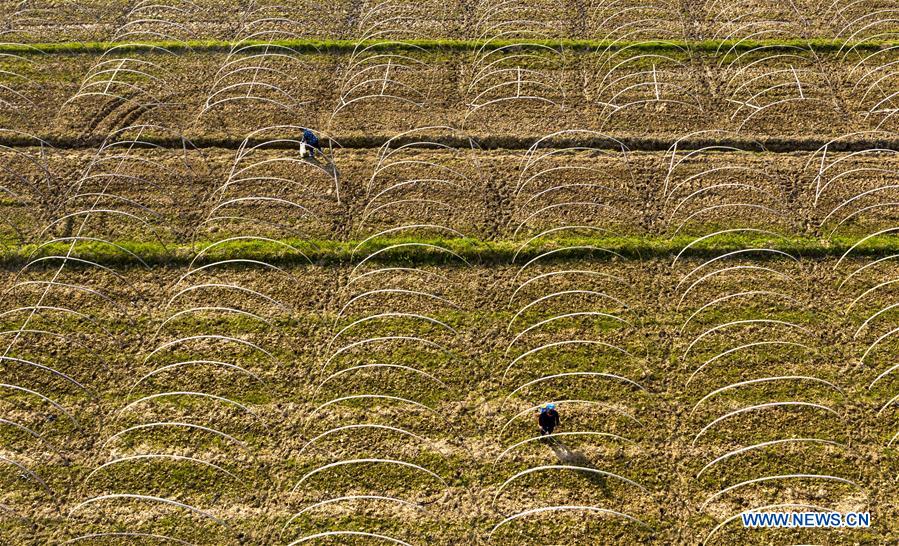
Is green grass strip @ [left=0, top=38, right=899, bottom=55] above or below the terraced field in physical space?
above

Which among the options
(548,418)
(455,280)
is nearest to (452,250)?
(455,280)

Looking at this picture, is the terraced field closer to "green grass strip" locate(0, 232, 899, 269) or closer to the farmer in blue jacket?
"green grass strip" locate(0, 232, 899, 269)

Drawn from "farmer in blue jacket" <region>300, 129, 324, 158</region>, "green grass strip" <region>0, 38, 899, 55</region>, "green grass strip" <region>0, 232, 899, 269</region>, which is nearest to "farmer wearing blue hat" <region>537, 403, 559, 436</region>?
"green grass strip" <region>0, 232, 899, 269</region>

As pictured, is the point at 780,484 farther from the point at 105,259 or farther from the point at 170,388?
the point at 105,259

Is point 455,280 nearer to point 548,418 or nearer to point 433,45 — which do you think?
point 548,418

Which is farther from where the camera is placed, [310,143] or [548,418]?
[310,143]

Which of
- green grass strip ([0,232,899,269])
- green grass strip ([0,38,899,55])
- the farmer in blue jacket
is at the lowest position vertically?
→ green grass strip ([0,232,899,269])
